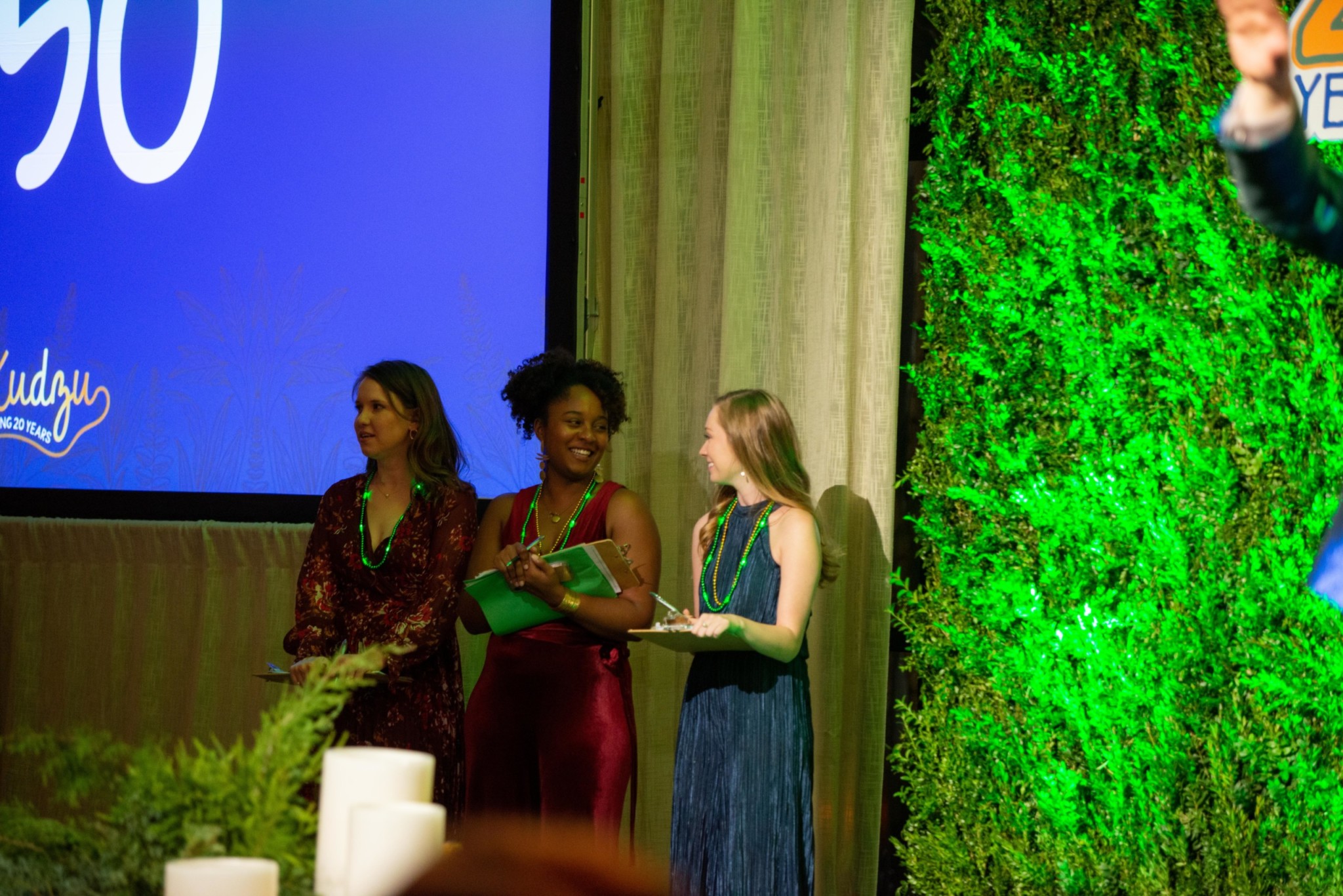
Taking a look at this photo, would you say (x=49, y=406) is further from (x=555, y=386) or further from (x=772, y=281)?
(x=772, y=281)

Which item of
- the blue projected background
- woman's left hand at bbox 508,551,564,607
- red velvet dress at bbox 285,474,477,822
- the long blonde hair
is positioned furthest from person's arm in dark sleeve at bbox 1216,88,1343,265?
the blue projected background

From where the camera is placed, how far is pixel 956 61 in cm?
338

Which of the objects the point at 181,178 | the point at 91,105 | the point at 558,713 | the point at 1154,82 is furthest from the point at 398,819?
the point at 91,105

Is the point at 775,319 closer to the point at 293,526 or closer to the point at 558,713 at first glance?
the point at 558,713

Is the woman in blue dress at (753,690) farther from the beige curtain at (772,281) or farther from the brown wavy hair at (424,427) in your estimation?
the brown wavy hair at (424,427)

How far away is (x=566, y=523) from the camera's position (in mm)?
3320

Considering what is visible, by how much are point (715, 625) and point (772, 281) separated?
4.53 ft

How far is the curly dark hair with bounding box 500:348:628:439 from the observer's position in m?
3.41

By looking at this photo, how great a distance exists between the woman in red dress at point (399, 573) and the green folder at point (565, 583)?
13 centimetres

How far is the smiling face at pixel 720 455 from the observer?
3.14m

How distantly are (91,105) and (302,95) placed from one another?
750 mm

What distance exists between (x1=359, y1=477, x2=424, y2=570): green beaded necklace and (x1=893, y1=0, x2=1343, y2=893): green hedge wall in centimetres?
128

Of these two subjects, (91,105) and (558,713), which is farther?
(91,105)

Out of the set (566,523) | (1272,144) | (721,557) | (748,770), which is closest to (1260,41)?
(1272,144)
